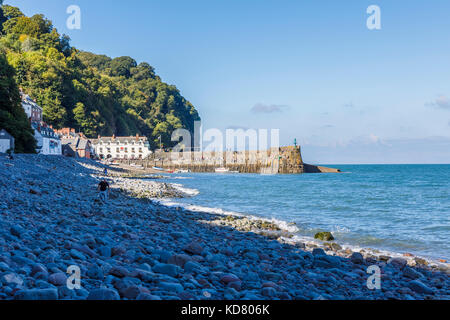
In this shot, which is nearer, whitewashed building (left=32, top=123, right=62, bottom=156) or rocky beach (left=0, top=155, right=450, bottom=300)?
rocky beach (left=0, top=155, right=450, bottom=300)

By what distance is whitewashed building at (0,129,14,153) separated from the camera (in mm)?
40250

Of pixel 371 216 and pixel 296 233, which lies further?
pixel 371 216

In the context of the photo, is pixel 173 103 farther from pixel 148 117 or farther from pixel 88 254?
pixel 88 254

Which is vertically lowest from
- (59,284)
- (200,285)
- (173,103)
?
(200,285)

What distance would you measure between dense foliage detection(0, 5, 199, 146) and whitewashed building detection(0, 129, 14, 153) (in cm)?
5688

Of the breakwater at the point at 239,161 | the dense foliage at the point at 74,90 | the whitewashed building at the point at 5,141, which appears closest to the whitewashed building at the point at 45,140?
the whitewashed building at the point at 5,141

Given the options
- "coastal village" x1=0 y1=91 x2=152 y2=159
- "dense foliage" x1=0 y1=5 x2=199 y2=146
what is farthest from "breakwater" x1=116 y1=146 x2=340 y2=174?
"dense foliage" x1=0 y1=5 x2=199 y2=146

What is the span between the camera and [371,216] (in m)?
21.3

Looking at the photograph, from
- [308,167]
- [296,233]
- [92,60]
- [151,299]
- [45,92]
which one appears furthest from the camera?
Answer: [92,60]

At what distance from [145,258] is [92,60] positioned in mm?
208923

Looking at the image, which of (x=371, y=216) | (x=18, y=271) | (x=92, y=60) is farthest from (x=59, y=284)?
(x=92, y=60)

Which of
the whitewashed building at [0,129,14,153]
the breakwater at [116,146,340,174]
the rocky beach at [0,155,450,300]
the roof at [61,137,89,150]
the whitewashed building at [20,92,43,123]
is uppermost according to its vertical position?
the whitewashed building at [20,92,43,123]

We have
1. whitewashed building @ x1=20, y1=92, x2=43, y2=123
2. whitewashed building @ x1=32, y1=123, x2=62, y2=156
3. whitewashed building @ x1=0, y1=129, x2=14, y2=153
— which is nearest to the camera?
whitewashed building @ x1=0, y1=129, x2=14, y2=153

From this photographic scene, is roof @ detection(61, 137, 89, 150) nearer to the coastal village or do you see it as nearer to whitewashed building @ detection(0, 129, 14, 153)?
the coastal village
